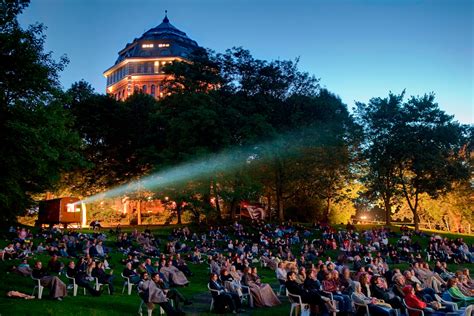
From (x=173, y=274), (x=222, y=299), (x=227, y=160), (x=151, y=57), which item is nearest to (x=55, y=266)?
(x=173, y=274)

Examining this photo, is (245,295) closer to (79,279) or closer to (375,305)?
(375,305)

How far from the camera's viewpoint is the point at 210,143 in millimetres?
39344

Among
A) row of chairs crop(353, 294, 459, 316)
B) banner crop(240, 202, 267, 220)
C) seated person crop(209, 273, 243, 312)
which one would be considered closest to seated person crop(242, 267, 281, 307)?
seated person crop(209, 273, 243, 312)

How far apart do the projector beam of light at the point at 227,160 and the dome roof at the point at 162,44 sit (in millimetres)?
60071

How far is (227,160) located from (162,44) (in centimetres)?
6814

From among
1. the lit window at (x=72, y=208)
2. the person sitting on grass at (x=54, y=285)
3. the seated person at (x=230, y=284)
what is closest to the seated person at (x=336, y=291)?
the seated person at (x=230, y=284)

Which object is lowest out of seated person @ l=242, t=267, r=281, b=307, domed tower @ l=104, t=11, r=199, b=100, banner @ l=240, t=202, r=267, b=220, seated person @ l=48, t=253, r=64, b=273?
seated person @ l=242, t=267, r=281, b=307

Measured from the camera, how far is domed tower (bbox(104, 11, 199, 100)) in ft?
323

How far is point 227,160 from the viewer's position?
3812cm

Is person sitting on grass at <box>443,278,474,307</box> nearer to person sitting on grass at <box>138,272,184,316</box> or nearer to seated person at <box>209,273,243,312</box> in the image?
seated person at <box>209,273,243,312</box>

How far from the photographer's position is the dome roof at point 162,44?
3880 inches

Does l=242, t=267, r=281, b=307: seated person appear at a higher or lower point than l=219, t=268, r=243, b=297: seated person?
lower

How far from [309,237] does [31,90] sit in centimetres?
2370

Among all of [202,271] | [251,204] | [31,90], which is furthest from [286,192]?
[31,90]
